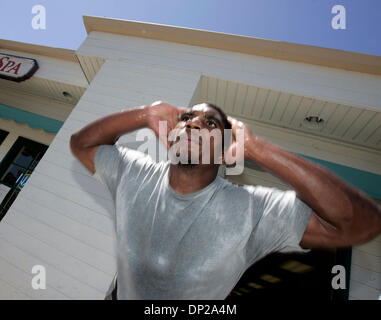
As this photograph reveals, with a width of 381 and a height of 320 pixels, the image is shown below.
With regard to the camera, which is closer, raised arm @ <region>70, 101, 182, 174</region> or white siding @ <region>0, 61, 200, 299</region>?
raised arm @ <region>70, 101, 182, 174</region>

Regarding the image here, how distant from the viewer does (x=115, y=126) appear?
4.05ft

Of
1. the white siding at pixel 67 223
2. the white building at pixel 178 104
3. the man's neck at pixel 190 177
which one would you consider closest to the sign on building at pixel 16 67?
the white building at pixel 178 104

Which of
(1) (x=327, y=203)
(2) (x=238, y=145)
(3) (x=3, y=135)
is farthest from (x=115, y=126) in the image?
(3) (x=3, y=135)

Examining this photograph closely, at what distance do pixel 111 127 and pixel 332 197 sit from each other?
1089 mm

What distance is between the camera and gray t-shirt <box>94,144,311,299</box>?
906 millimetres

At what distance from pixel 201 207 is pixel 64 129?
2858 mm

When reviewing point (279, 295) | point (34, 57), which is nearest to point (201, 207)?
point (279, 295)

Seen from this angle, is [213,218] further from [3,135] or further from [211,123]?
[3,135]

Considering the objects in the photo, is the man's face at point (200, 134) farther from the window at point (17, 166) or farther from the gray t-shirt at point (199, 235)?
the window at point (17, 166)

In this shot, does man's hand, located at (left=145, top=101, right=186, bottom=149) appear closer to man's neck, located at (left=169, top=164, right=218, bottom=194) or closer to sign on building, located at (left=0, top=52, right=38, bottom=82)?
man's neck, located at (left=169, top=164, right=218, bottom=194)

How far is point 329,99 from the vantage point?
300 cm

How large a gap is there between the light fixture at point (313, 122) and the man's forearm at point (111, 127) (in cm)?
313

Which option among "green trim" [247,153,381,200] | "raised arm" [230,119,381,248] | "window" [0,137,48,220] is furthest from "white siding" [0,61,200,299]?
"window" [0,137,48,220]

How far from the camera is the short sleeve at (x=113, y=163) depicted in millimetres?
1213
